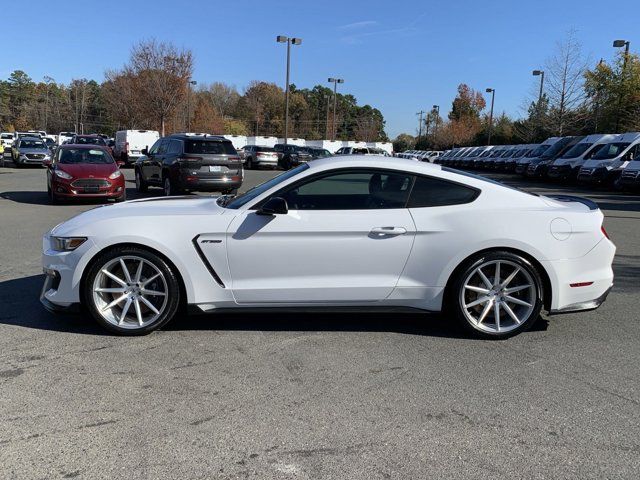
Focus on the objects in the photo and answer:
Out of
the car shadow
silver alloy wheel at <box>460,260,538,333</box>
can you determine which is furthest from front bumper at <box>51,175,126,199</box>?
silver alloy wheel at <box>460,260,538,333</box>

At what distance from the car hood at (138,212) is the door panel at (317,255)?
45 centimetres

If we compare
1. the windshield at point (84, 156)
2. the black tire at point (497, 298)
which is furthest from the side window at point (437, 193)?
the windshield at point (84, 156)

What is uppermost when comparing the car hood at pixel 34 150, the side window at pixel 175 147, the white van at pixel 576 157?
the white van at pixel 576 157

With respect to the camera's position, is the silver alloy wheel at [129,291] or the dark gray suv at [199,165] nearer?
the silver alloy wheel at [129,291]

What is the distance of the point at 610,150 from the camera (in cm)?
2352

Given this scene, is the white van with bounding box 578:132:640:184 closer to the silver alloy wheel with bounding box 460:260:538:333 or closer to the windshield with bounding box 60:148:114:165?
the windshield with bounding box 60:148:114:165

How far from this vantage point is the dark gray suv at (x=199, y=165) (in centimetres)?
1437

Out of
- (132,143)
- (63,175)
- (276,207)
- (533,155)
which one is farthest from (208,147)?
(533,155)

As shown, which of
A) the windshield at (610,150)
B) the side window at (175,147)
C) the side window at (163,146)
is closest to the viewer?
the side window at (175,147)

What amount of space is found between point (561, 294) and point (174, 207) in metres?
3.43

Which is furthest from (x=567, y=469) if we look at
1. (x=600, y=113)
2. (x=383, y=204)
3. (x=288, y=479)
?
(x=600, y=113)

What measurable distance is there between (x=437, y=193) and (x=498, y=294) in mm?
1010

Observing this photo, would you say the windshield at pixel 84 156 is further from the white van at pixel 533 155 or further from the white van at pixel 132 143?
the white van at pixel 533 155

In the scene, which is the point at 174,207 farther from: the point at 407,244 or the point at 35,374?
the point at 407,244
